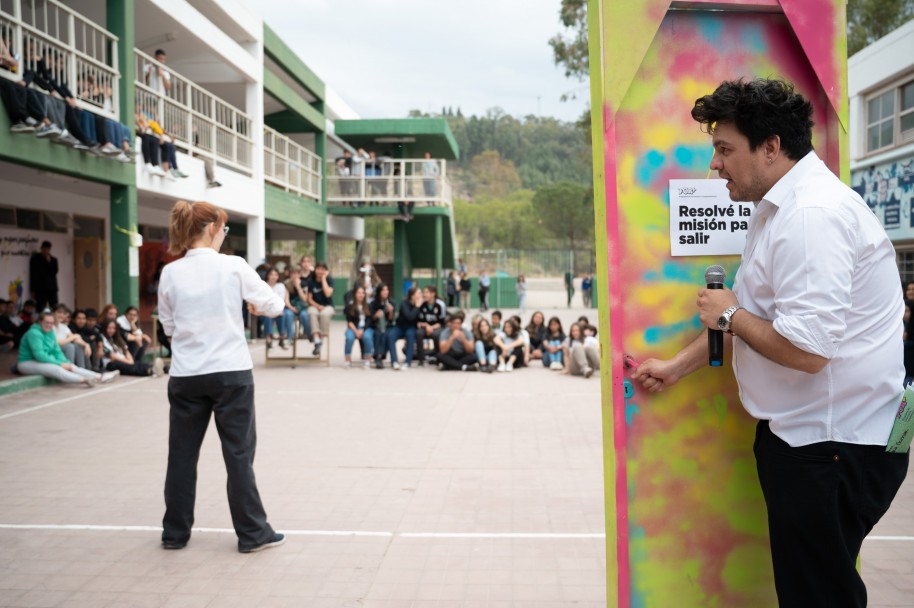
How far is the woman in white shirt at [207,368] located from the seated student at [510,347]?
8.85 metres

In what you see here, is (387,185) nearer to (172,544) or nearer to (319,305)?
(319,305)

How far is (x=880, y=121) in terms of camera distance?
58.3 feet

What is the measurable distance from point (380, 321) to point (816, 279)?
1204cm

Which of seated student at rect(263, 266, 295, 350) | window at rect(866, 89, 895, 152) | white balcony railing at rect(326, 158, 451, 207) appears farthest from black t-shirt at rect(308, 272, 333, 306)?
window at rect(866, 89, 895, 152)

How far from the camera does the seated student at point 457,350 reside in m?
12.9

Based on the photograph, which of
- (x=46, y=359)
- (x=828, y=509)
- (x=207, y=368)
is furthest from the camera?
(x=46, y=359)

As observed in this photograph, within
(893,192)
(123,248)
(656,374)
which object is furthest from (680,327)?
(893,192)

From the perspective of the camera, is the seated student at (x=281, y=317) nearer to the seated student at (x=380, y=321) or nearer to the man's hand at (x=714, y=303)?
the seated student at (x=380, y=321)

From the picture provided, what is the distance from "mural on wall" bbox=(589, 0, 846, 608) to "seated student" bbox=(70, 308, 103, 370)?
34.0ft

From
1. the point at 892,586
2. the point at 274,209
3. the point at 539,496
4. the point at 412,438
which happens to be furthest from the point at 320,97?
the point at 892,586

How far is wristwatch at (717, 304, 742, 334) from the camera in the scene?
2.19 m

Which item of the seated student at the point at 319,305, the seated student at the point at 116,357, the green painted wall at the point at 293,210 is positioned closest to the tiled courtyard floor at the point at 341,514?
the seated student at the point at 116,357

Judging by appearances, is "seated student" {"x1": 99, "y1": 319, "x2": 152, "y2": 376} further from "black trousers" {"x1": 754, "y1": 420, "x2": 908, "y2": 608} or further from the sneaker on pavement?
"black trousers" {"x1": 754, "y1": 420, "x2": 908, "y2": 608}

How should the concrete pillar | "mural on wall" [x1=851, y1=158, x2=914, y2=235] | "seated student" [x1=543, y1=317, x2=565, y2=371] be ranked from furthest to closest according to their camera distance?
1. "mural on wall" [x1=851, y1=158, x2=914, y2=235]
2. "seated student" [x1=543, y1=317, x2=565, y2=371]
3. the concrete pillar
